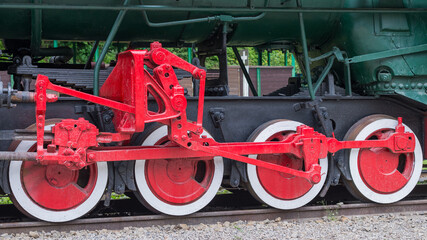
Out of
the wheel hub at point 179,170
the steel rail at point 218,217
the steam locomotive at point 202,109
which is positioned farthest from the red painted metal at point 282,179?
the wheel hub at point 179,170

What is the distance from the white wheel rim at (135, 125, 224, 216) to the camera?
5188 mm

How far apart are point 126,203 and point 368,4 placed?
3403mm

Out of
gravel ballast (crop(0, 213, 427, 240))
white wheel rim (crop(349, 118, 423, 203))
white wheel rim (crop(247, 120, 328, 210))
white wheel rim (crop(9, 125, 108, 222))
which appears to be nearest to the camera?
gravel ballast (crop(0, 213, 427, 240))

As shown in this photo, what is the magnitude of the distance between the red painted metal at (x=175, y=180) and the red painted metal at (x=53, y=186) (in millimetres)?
558

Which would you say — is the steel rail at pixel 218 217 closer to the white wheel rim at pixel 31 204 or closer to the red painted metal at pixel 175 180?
the white wheel rim at pixel 31 204

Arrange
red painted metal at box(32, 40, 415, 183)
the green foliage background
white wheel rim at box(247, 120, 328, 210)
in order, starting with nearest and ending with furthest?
red painted metal at box(32, 40, 415, 183)
white wheel rim at box(247, 120, 328, 210)
the green foliage background

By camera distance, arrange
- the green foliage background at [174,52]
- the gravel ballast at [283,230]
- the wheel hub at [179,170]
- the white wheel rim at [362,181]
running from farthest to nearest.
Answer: the green foliage background at [174,52], the white wheel rim at [362,181], the wheel hub at [179,170], the gravel ballast at [283,230]

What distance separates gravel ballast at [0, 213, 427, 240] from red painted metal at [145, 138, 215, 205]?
29cm

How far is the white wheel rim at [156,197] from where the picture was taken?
519cm

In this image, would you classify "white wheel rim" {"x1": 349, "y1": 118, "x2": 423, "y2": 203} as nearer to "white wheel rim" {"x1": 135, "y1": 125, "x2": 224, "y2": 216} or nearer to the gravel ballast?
the gravel ballast

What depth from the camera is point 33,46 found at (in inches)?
208

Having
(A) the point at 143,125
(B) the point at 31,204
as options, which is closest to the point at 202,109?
(A) the point at 143,125

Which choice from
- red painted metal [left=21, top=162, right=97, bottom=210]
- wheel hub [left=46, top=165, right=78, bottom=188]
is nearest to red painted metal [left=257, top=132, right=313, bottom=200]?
red painted metal [left=21, top=162, right=97, bottom=210]

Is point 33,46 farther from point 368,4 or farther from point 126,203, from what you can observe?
point 368,4
